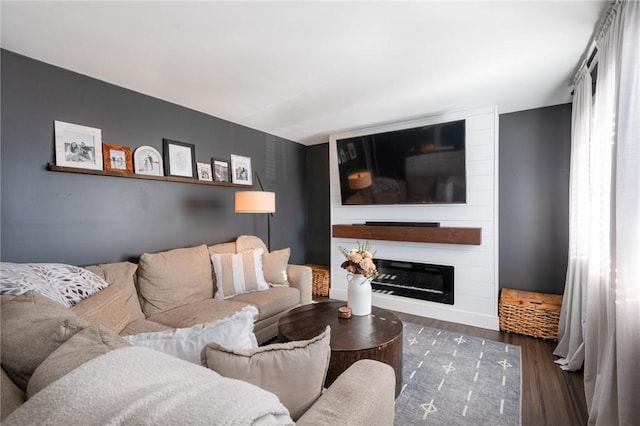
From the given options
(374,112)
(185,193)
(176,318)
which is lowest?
(176,318)

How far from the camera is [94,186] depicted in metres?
2.45

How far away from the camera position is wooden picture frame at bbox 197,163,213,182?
326 cm

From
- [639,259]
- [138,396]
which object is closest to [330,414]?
[138,396]

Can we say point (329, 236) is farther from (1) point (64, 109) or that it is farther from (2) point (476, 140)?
(1) point (64, 109)

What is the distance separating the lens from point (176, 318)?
2207mm

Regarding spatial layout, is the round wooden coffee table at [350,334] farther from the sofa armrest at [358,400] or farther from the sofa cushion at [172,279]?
the sofa cushion at [172,279]

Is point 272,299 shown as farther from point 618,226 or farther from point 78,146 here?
point 618,226

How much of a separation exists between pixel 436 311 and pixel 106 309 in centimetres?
323

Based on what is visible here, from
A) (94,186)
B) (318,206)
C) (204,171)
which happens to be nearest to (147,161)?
(94,186)

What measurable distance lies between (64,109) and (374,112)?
292 centimetres

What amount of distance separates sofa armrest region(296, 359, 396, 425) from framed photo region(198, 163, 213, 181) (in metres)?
2.83

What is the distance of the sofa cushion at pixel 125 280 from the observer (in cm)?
213

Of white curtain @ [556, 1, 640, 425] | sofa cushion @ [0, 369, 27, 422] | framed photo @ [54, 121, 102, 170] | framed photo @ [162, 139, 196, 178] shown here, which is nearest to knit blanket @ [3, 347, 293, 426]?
sofa cushion @ [0, 369, 27, 422]

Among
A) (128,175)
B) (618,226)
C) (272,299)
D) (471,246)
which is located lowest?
(272,299)
